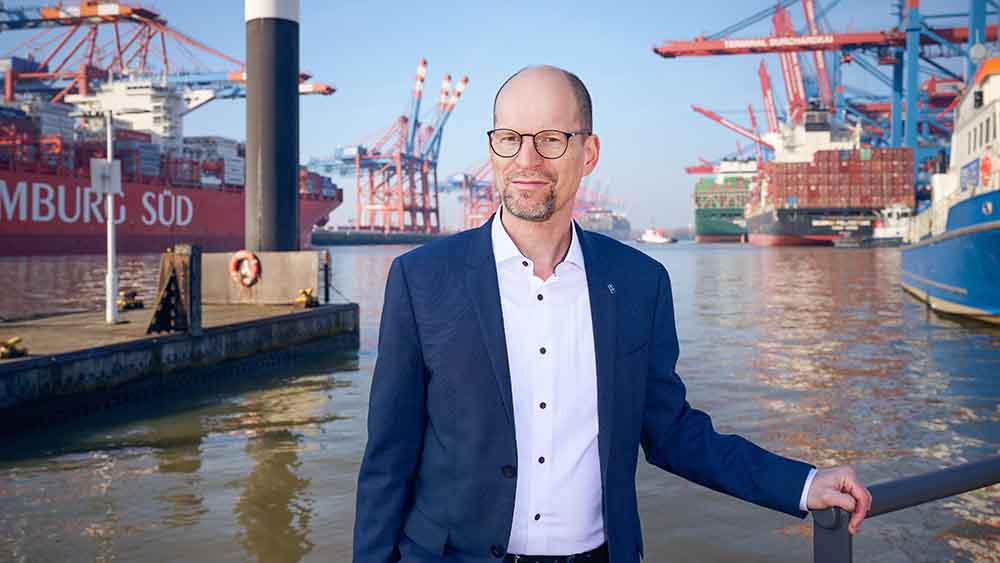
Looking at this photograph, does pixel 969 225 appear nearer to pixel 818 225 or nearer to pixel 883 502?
pixel 883 502

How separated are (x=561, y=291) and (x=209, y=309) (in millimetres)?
11055

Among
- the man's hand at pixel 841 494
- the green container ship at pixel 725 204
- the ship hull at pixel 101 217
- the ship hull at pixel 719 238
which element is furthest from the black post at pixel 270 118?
the ship hull at pixel 719 238

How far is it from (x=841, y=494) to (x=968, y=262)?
49.5 feet

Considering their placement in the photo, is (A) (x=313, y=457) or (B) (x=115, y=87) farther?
(B) (x=115, y=87)

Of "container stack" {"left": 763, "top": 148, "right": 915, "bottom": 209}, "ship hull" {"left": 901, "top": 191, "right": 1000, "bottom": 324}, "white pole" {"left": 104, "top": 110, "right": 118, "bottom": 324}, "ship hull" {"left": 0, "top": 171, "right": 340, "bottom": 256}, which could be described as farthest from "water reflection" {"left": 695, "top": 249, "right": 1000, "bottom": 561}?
"container stack" {"left": 763, "top": 148, "right": 915, "bottom": 209}

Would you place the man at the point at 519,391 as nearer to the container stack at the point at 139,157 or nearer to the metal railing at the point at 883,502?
the metal railing at the point at 883,502

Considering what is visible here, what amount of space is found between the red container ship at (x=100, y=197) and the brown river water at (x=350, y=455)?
2347cm

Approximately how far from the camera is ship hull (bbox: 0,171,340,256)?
113ft

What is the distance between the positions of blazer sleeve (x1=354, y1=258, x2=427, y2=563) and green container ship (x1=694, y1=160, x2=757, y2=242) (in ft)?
328

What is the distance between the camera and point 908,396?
8.80 metres

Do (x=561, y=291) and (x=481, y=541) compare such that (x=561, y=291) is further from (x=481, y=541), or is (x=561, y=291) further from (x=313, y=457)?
(x=313, y=457)

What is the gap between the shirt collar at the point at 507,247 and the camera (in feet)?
5.91

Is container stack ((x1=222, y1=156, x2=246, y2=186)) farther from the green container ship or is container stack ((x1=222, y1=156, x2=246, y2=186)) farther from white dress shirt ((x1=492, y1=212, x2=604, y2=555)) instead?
the green container ship

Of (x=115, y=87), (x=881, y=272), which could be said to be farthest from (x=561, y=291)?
(x=115, y=87)
